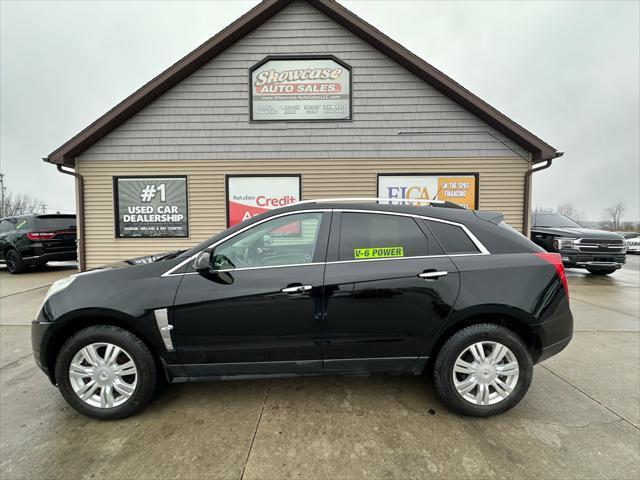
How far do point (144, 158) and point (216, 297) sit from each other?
6.69m

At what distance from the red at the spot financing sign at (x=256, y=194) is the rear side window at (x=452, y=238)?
5167mm

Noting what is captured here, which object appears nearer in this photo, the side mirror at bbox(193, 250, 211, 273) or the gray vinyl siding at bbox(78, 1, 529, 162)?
the side mirror at bbox(193, 250, 211, 273)

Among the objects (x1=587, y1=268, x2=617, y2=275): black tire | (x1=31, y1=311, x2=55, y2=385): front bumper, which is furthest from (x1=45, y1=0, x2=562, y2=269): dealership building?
(x1=31, y1=311, x2=55, y2=385): front bumper

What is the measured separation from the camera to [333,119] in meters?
7.30

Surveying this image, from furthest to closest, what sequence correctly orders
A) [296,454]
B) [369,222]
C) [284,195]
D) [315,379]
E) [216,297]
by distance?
[284,195]
[315,379]
[369,222]
[216,297]
[296,454]

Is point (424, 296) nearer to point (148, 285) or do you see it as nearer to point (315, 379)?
point (315, 379)

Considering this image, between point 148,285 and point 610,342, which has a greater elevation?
point 148,285

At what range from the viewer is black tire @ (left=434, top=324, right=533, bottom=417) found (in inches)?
90.1

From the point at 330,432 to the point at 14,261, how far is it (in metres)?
11.0

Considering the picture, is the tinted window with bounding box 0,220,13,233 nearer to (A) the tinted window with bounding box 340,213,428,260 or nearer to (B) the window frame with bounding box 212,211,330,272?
(B) the window frame with bounding box 212,211,330,272

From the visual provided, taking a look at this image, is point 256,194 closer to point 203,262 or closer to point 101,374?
point 203,262

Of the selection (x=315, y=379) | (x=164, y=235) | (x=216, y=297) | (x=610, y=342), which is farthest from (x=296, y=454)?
(x=164, y=235)

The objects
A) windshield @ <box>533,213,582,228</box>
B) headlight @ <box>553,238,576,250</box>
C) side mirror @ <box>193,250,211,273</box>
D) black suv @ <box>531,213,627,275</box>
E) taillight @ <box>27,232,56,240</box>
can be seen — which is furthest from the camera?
windshield @ <box>533,213,582,228</box>

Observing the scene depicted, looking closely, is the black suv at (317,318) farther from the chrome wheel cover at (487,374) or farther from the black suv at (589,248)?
the black suv at (589,248)
